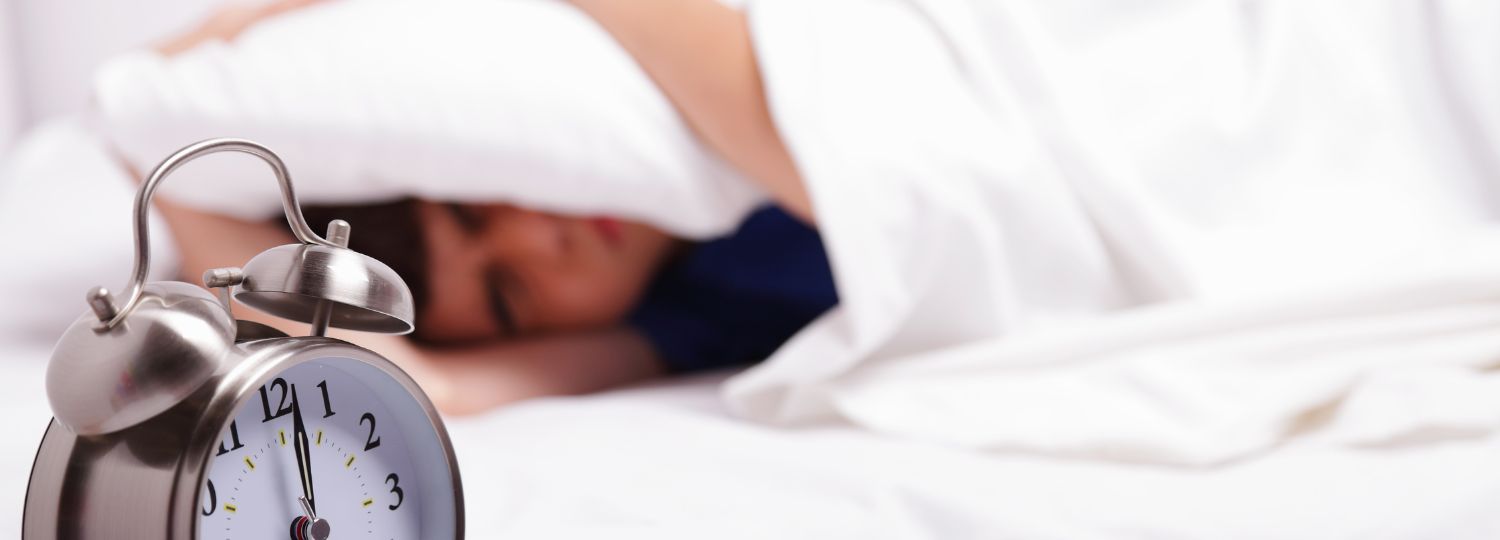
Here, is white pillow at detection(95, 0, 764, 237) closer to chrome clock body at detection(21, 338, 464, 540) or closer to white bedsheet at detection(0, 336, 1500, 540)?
white bedsheet at detection(0, 336, 1500, 540)

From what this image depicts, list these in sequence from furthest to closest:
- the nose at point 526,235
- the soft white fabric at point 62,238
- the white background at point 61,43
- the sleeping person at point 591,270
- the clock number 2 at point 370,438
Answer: the white background at point 61,43
the soft white fabric at point 62,238
the nose at point 526,235
the sleeping person at point 591,270
the clock number 2 at point 370,438

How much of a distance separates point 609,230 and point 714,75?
27 cm

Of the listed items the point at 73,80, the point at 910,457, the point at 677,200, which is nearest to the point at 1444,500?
the point at 910,457

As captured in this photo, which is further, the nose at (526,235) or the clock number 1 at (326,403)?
the nose at (526,235)

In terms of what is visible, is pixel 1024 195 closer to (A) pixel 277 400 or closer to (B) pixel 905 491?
(B) pixel 905 491

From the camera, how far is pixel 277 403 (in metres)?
0.40

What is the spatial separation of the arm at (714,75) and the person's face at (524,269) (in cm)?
21

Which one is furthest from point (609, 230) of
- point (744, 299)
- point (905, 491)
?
point (905, 491)

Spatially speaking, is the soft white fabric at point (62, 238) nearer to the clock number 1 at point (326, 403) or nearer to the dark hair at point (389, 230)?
the dark hair at point (389, 230)

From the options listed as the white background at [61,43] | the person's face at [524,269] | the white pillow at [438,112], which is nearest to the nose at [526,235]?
the person's face at [524,269]

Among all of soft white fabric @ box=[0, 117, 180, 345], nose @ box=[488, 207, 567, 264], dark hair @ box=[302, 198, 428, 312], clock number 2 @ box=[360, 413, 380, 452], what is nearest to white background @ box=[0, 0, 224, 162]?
soft white fabric @ box=[0, 117, 180, 345]

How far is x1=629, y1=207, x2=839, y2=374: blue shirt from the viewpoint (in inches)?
42.3

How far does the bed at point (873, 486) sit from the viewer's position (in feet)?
1.71

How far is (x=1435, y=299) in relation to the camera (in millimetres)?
727
